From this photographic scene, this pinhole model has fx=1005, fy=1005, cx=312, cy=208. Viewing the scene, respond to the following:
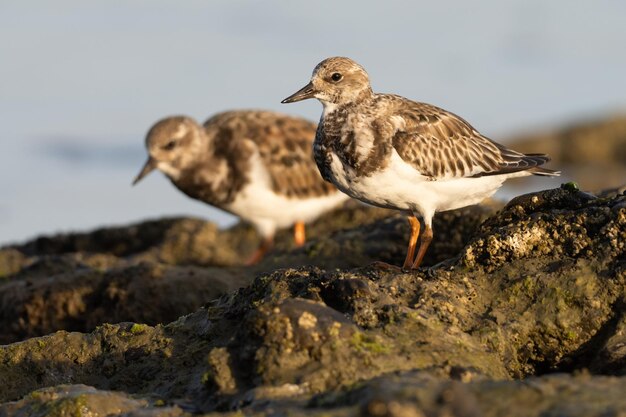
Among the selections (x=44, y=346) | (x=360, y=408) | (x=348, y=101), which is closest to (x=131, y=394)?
(x=44, y=346)

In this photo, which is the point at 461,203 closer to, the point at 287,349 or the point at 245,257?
the point at 287,349

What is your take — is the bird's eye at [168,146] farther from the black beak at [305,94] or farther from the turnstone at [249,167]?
the black beak at [305,94]

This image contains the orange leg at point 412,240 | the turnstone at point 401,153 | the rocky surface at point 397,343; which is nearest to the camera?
the rocky surface at point 397,343

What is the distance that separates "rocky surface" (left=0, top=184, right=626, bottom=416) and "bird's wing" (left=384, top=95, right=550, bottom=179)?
97cm

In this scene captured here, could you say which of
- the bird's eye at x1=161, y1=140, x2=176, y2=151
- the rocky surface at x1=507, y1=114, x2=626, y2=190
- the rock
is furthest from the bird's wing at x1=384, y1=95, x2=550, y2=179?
the rocky surface at x1=507, y1=114, x2=626, y2=190

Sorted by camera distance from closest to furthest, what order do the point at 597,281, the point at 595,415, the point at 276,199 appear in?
the point at 595,415, the point at 597,281, the point at 276,199

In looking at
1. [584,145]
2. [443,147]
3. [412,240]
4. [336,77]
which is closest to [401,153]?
[443,147]

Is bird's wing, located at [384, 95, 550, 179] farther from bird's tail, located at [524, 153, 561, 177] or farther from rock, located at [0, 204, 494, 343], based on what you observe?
rock, located at [0, 204, 494, 343]

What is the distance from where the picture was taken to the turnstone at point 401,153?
6.11 m

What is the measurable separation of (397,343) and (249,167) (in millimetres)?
6525

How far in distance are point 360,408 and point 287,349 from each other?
29.4 inches

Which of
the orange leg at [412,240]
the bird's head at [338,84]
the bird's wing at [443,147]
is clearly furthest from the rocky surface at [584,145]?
the bird's head at [338,84]

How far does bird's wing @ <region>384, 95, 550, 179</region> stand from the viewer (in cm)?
626

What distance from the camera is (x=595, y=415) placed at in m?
3.30
